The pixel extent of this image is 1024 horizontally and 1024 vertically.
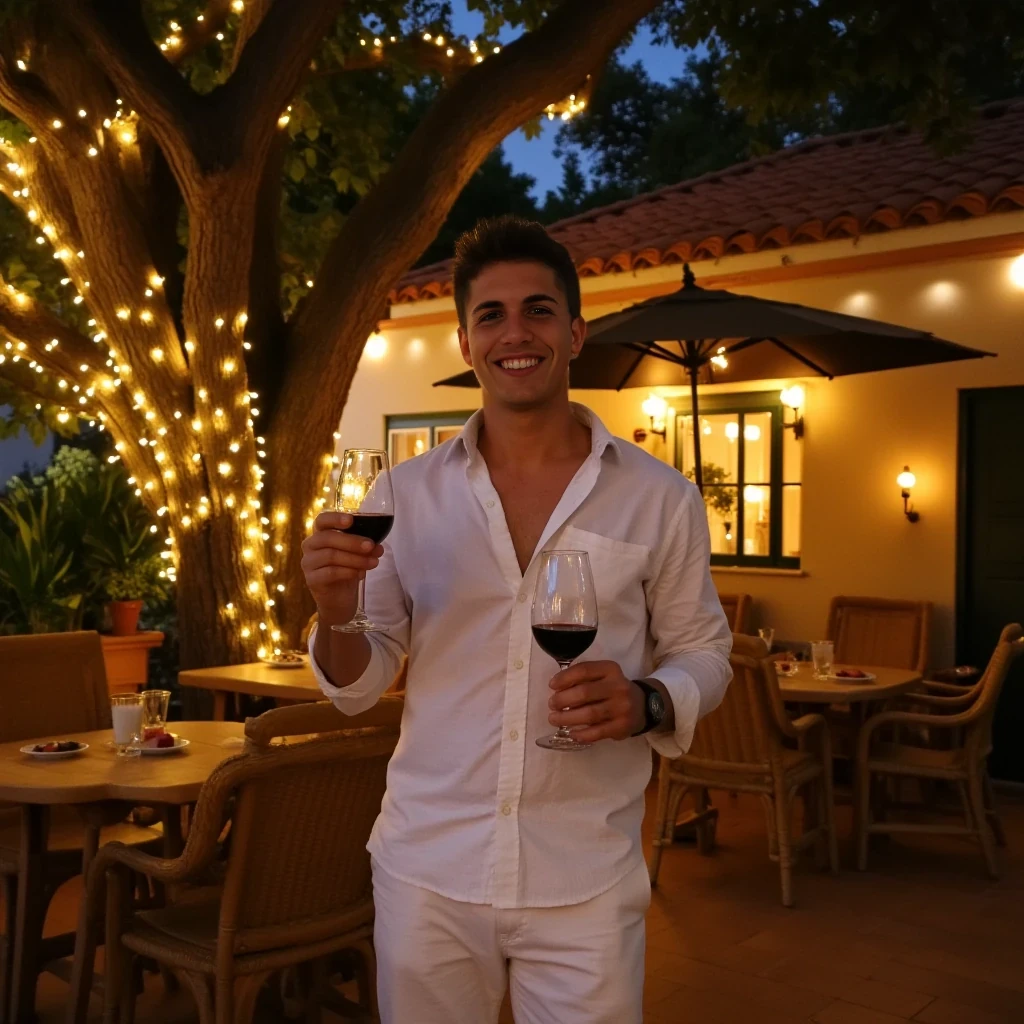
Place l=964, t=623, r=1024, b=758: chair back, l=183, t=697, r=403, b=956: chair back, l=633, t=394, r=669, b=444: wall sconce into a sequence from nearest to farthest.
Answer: l=183, t=697, r=403, b=956: chair back < l=964, t=623, r=1024, b=758: chair back < l=633, t=394, r=669, b=444: wall sconce

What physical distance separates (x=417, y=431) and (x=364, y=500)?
9.75 m

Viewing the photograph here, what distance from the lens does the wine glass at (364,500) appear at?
189 cm

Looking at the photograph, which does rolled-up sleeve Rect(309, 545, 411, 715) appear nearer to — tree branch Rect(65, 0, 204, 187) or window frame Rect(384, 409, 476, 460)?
tree branch Rect(65, 0, 204, 187)

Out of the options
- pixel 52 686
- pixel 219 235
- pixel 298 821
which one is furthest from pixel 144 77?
pixel 298 821

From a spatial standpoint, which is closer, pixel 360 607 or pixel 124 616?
pixel 360 607

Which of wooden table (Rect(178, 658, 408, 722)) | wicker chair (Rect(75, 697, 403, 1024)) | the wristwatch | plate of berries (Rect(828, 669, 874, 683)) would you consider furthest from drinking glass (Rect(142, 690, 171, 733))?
plate of berries (Rect(828, 669, 874, 683))

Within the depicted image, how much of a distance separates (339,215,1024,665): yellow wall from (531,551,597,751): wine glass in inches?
256

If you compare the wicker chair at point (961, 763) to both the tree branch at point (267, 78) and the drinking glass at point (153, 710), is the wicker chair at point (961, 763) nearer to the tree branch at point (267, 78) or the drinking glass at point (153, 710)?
the drinking glass at point (153, 710)

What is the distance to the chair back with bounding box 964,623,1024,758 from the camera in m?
5.59

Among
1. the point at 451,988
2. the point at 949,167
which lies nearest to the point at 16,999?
the point at 451,988

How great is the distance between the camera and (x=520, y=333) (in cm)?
195

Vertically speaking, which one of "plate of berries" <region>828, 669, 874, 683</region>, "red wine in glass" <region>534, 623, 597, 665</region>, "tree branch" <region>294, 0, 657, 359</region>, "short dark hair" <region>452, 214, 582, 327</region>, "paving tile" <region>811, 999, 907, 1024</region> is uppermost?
"tree branch" <region>294, 0, 657, 359</region>

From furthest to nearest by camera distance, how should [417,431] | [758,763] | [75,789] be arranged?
[417,431], [758,763], [75,789]

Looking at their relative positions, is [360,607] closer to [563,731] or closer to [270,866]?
[563,731]
